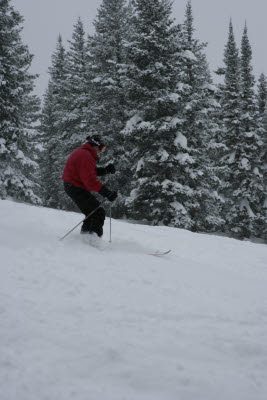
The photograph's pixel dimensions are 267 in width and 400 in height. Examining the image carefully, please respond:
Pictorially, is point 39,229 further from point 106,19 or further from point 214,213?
point 106,19

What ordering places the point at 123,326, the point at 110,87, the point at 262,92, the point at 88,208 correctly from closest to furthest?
the point at 123,326 → the point at 88,208 → the point at 110,87 → the point at 262,92

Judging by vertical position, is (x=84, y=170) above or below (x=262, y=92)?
below

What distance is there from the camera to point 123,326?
2.98 meters

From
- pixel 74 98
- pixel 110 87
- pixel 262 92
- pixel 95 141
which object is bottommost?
pixel 95 141

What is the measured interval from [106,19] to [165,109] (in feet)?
31.0

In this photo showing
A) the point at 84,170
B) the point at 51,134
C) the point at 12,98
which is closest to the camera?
the point at 84,170

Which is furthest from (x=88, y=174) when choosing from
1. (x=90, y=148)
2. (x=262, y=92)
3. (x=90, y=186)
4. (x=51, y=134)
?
(x=262, y=92)

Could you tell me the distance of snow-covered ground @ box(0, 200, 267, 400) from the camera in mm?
2100

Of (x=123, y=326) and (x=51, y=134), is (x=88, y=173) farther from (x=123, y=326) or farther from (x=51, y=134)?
(x=51, y=134)

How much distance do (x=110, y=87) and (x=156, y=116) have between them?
174 inches

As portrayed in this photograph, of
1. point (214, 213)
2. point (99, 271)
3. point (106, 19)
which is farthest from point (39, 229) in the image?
point (106, 19)

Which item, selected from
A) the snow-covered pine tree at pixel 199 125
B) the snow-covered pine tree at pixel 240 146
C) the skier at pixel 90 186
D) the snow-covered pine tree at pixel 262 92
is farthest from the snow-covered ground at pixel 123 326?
the snow-covered pine tree at pixel 262 92

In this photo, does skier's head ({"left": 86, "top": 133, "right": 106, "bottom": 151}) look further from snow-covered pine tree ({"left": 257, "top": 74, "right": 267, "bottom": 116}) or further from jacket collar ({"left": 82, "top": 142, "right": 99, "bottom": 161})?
snow-covered pine tree ({"left": 257, "top": 74, "right": 267, "bottom": 116})

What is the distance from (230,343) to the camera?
278 cm
